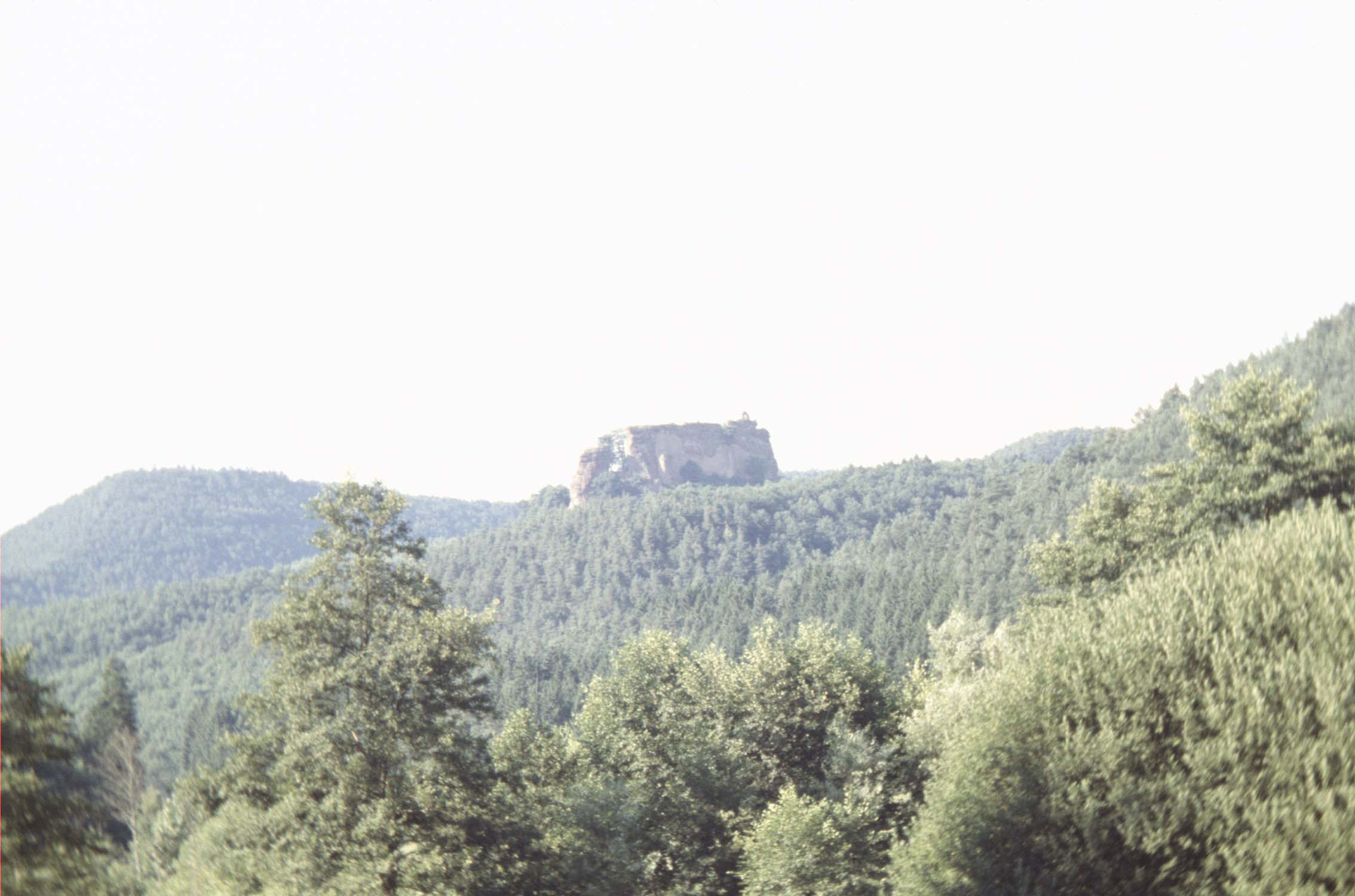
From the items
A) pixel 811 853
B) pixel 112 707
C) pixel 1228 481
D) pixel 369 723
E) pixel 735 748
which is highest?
pixel 1228 481

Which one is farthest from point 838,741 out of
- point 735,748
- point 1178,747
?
point 1178,747

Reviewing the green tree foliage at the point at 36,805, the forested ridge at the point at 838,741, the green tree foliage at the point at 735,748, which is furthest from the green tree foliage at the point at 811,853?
the green tree foliage at the point at 36,805

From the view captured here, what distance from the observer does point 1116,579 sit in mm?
38000

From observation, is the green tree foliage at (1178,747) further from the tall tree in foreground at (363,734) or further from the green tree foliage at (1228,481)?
the tall tree in foreground at (363,734)

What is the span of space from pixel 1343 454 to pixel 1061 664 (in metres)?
17.5

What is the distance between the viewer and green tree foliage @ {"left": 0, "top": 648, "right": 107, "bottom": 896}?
10.0 metres

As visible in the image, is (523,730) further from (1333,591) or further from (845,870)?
(1333,591)

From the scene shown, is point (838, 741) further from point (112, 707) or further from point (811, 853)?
point (112, 707)

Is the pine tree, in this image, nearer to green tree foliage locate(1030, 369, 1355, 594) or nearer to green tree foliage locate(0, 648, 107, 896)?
green tree foliage locate(0, 648, 107, 896)

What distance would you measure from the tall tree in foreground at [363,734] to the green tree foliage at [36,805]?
1319 cm

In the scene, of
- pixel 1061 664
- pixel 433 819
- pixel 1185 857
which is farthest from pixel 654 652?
pixel 1185 857

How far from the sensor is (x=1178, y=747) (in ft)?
69.8

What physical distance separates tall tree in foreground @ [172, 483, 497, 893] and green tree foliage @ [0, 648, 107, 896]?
43.3 feet

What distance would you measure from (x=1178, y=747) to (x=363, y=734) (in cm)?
2057
